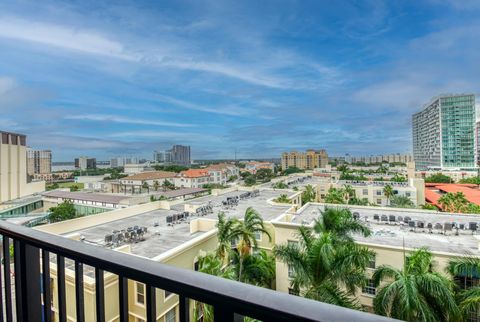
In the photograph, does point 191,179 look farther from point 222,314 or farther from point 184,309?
point 222,314

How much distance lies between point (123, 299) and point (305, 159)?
9421cm

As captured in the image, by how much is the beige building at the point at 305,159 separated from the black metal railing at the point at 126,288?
92135 mm

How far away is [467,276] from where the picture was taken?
836 cm

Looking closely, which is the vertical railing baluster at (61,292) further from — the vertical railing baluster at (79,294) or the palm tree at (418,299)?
the palm tree at (418,299)

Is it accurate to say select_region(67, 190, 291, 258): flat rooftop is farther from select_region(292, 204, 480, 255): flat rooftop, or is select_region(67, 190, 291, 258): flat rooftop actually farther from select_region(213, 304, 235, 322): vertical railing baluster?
select_region(213, 304, 235, 322): vertical railing baluster

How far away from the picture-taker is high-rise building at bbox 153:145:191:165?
124 meters

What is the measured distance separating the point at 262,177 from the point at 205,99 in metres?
35.8

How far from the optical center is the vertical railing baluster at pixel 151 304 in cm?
81

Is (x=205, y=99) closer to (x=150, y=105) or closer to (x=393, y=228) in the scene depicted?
(x=150, y=105)

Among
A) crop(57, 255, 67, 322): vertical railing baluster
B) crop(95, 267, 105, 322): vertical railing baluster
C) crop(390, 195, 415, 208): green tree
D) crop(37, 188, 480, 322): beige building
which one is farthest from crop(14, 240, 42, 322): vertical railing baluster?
crop(390, 195, 415, 208): green tree

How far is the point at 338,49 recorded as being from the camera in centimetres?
1805

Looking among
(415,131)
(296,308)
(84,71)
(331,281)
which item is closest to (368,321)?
(296,308)

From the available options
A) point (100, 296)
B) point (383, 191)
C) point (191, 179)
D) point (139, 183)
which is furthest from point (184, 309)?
point (139, 183)

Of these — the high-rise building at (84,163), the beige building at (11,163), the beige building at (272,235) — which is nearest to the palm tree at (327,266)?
the beige building at (272,235)
